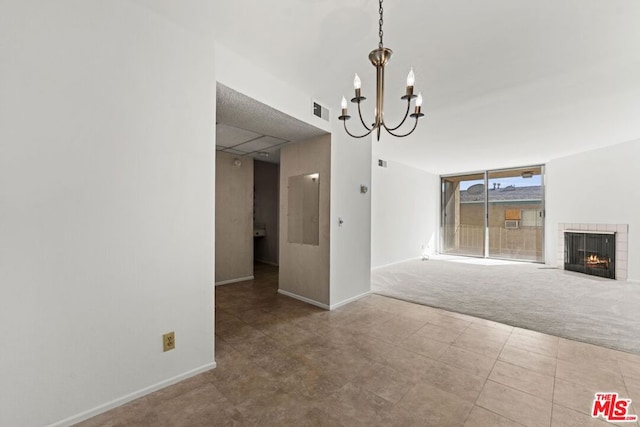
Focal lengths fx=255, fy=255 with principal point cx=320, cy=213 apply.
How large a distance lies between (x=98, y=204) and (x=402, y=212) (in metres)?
6.50

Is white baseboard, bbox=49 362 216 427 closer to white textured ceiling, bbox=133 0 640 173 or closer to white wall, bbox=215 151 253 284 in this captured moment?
white textured ceiling, bbox=133 0 640 173

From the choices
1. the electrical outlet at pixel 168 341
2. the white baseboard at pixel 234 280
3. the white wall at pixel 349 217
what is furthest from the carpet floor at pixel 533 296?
the electrical outlet at pixel 168 341

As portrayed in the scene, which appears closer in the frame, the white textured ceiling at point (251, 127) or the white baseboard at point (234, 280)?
the white textured ceiling at point (251, 127)

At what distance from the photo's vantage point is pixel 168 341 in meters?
1.84

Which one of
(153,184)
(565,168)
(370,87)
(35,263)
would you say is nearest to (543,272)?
(565,168)

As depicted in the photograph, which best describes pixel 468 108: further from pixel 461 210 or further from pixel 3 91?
pixel 461 210

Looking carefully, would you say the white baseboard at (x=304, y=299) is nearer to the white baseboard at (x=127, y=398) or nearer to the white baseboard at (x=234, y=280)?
the white baseboard at (x=234, y=280)

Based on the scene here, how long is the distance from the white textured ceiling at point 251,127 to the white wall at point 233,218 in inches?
15.0

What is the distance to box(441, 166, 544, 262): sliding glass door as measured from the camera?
678cm

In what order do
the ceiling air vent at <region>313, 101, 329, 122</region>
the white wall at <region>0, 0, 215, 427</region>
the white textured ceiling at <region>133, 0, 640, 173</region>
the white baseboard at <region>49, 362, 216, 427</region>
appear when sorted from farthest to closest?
the ceiling air vent at <region>313, 101, 329, 122</region>
the white textured ceiling at <region>133, 0, 640, 173</region>
the white baseboard at <region>49, 362, 216, 427</region>
the white wall at <region>0, 0, 215, 427</region>

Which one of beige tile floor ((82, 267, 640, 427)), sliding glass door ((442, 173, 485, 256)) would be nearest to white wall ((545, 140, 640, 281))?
sliding glass door ((442, 173, 485, 256))

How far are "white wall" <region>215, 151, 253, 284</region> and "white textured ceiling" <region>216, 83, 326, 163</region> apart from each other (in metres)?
0.38

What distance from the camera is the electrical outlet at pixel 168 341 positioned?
1.83 metres

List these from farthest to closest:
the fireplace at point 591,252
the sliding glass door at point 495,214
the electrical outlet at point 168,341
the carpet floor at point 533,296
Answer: the sliding glass door at point 495,214
the fireplace at point 591,252
the carpet floor at point 533,296
the electrical outlet at point 168,341
